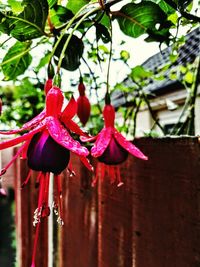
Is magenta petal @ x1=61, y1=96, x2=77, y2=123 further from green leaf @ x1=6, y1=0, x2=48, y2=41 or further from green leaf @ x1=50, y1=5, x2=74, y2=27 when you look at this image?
green leaf @ x1=50, y1=5, x2=74, y2=27

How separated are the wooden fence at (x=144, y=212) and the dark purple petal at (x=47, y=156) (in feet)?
0.86

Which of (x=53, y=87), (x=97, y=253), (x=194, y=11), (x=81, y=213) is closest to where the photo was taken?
(x=53, y=87)

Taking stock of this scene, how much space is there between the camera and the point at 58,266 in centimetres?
148

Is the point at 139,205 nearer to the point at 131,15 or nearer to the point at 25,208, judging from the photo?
the point at 131,15

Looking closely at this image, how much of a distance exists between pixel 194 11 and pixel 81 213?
2.19 ft

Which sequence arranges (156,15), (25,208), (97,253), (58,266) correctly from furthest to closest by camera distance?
(25,208) → (58,266) → (97,253) → (156,15)

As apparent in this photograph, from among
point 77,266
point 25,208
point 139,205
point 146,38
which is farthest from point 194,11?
point 25,208

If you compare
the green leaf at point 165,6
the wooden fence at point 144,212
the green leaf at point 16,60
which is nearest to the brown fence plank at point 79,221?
the wooden fence at point 144,212

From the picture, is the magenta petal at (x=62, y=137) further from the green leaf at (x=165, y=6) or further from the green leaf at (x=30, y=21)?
the green leaf at (x=165, y=6)

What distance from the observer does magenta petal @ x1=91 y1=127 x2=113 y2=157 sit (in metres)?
0.45

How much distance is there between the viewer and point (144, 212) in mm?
760

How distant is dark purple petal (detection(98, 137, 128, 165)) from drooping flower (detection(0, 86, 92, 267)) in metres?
0.03

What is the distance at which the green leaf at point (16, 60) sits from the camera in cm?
69

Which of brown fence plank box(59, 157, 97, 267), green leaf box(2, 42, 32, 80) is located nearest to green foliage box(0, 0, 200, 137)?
green leaf box(2, 42, 32, 80)
